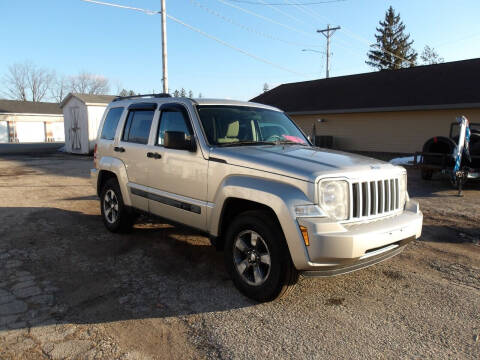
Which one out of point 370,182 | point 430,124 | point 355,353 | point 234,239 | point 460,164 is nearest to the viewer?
point 355,353

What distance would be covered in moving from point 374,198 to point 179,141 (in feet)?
7.15

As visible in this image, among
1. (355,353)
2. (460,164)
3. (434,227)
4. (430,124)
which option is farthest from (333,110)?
(355,353)

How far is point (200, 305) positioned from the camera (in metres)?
3.68

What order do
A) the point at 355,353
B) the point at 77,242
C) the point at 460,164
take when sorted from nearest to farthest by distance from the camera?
the point at 355,353, the point at 77,242, the point at 460,164

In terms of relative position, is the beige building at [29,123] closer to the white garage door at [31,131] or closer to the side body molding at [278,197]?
the white garage door at [31,131]

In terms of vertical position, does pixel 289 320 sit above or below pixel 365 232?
below

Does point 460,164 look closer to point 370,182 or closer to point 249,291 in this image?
point 370,182

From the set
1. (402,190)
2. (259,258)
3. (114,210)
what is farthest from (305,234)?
(114,210)

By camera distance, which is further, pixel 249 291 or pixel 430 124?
pixel 430 124

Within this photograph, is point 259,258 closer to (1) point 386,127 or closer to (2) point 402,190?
(2) point 402,190

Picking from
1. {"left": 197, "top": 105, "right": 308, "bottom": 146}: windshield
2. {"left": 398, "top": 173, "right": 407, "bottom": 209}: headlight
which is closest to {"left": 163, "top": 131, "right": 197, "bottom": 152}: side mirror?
{"left": 197, "top": 105, "right": 308, "bottom": 146}: windshield

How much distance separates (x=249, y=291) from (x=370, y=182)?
160cm

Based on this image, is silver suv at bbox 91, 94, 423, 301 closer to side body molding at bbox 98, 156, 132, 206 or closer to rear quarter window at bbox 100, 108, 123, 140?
side body molding at bbox 98, 156, 132, 206

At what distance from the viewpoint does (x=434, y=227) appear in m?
6.57
